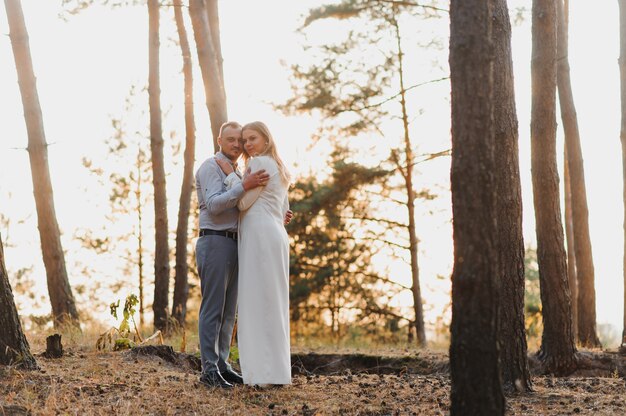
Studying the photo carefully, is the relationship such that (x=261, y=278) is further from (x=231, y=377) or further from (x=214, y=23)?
(x=214, y=23)

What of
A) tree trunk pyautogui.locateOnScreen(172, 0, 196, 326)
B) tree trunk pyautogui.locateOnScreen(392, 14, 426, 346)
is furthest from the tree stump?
tree trunk pyautogui.locateOnScreen(392, 14, 426, 346)

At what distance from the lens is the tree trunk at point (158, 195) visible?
1433 cm

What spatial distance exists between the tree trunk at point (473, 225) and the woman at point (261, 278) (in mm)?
2367

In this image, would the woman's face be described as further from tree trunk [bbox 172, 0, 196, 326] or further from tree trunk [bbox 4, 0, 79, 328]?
tree trunk [bbox 172, 0, 196, 326]

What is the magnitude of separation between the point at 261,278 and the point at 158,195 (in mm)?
7712

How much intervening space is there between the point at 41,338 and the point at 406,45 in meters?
11.5

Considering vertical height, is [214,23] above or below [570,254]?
above

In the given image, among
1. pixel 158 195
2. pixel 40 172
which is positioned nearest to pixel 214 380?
pixel 40 172

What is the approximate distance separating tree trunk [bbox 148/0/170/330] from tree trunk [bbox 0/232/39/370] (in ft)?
23.0

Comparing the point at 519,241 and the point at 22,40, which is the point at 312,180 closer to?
the point at 22,40

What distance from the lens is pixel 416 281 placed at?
1916 cm

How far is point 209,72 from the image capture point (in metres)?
10.0

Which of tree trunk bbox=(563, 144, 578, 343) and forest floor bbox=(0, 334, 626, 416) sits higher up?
tree trunk bbox=(563, 144, 578, 343)

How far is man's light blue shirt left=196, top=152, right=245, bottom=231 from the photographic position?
6965 mm
